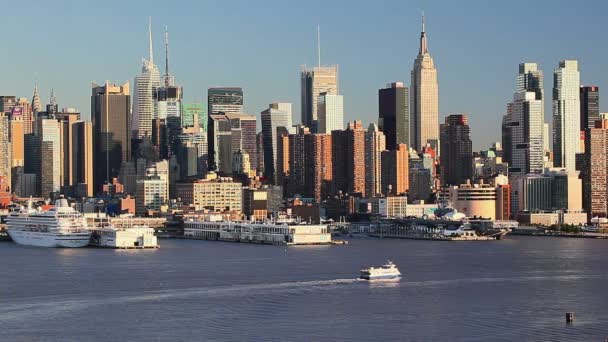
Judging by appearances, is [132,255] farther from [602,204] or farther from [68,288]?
[602,204]

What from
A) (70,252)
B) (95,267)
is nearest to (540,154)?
(70,252)

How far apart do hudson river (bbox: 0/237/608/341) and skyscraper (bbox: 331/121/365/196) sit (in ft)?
288

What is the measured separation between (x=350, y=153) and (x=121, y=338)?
12888 cm

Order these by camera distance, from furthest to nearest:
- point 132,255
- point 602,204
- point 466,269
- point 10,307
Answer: point 602,204
point 132,255
point 466,269
point 10,307

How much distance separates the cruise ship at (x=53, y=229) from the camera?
86750 mm

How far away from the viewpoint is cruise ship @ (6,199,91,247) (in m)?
86.8

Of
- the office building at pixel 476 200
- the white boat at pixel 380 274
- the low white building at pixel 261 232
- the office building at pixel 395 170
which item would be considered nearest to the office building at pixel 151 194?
the office building at pixel 476 200

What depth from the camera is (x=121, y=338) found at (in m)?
38.4

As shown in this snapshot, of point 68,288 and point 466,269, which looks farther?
point 466,269

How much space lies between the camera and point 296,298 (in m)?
48.0

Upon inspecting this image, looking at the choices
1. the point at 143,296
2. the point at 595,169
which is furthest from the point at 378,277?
the point at 595,169

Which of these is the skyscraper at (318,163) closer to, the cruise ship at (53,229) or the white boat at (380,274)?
→ the cruise ship at (53,229)

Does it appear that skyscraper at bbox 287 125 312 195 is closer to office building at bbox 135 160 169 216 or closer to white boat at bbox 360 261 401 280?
office building at bbox 135 160 169 216

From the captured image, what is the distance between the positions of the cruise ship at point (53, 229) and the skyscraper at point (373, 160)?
2951 inches
